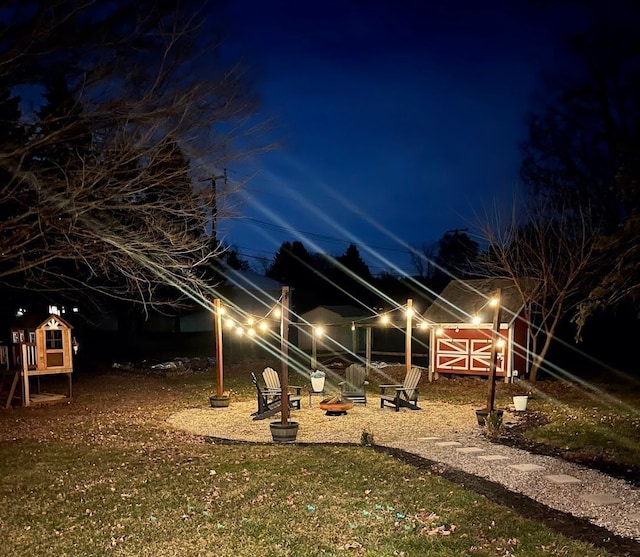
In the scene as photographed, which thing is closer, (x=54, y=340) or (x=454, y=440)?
(x=454, y=440)

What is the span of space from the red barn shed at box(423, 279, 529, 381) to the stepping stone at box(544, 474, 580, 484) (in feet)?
32.2

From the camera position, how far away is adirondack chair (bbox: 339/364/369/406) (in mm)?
12344

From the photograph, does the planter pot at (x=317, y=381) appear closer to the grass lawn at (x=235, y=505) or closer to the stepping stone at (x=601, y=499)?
the grass lawn at (x=235, y=505)

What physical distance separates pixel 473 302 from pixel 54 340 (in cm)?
1192

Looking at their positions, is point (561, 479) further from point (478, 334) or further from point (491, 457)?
point (478, 334)

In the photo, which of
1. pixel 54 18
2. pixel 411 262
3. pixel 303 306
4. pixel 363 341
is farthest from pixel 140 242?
pixel 411 262

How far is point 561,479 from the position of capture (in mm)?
6387

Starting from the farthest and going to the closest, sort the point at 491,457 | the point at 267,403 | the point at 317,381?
the point at 317,381 < the point at 267,403 < the point at 491,457

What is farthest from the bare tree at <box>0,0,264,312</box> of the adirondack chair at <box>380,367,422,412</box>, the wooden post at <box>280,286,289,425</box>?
the adirondack chair at <box>380,367,422,412</box>

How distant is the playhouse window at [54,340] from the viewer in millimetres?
12562

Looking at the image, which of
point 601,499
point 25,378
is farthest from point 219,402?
point 601,499

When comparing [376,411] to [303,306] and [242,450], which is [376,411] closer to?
[242,450]

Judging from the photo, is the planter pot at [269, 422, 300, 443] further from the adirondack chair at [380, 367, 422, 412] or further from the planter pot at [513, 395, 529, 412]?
the planter pot at [513, 395, 529, 412]

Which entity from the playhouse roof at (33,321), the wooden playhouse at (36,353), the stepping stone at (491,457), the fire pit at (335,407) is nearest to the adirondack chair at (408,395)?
the fire pit at (335,407)
